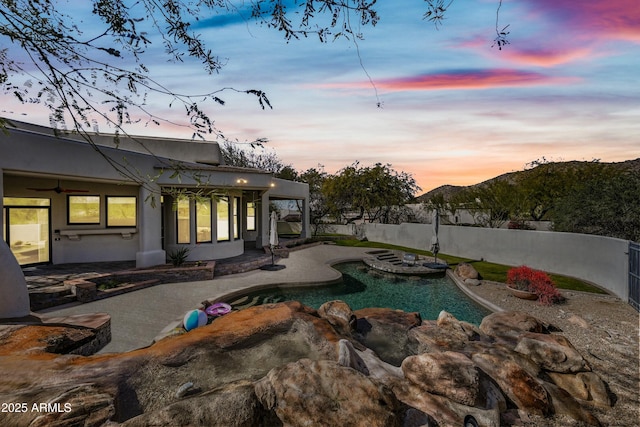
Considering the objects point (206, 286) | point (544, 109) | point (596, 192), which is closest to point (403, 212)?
point (596, 192)

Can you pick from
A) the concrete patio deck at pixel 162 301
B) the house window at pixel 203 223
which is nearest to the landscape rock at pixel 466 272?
the concrete patio deck at pixel 162 301

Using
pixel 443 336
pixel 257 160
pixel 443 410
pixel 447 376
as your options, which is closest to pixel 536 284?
pixel 443 336

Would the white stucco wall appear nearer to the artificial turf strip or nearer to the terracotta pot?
the artificial turf strip

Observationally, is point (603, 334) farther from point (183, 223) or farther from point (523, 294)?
point (183, 223)

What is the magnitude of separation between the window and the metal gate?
21156mm

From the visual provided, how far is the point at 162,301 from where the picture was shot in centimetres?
1098

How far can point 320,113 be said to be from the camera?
1027 cm

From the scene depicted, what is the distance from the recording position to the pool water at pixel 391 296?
11.5 meters

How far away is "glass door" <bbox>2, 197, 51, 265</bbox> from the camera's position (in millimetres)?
12805

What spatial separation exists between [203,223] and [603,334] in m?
17.0

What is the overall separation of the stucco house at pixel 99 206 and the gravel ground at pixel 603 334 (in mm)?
11100

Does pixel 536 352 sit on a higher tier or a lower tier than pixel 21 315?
lower

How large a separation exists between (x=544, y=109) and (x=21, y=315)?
61.0 feet

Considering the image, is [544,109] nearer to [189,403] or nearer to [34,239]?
[189,403]
